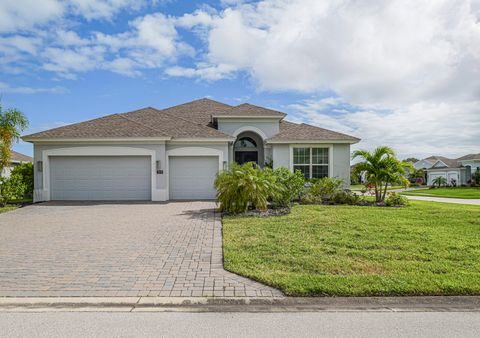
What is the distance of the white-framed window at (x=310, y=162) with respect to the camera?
58.5 ft

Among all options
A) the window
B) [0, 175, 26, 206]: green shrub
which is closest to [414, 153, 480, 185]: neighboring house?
the window

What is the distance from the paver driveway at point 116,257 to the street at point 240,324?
58 centimetres

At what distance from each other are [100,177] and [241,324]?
46.2 ft

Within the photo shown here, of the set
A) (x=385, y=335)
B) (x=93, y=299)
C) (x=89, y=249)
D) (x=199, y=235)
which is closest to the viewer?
(x=385, y=335)

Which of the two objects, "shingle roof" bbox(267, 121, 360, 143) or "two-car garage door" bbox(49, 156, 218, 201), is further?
"shingle roof" bbox(267, 121, 360, 143)

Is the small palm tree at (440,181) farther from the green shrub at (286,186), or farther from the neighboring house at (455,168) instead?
the green shrub at (286,186)

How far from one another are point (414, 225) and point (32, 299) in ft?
31.1

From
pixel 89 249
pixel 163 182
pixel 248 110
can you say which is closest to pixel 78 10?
pixel 163 182

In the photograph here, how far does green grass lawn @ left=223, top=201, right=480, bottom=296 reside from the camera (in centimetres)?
447

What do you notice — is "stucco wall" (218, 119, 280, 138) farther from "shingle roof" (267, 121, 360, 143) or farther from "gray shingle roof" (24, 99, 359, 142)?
"shingle roof" (267, 121, 360, 143)

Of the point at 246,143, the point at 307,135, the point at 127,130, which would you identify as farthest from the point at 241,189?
the point at 246,143

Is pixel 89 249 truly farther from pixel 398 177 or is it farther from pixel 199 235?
pixel 398 177

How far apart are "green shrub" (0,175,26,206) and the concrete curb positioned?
13353mm

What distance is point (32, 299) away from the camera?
4141 mm
